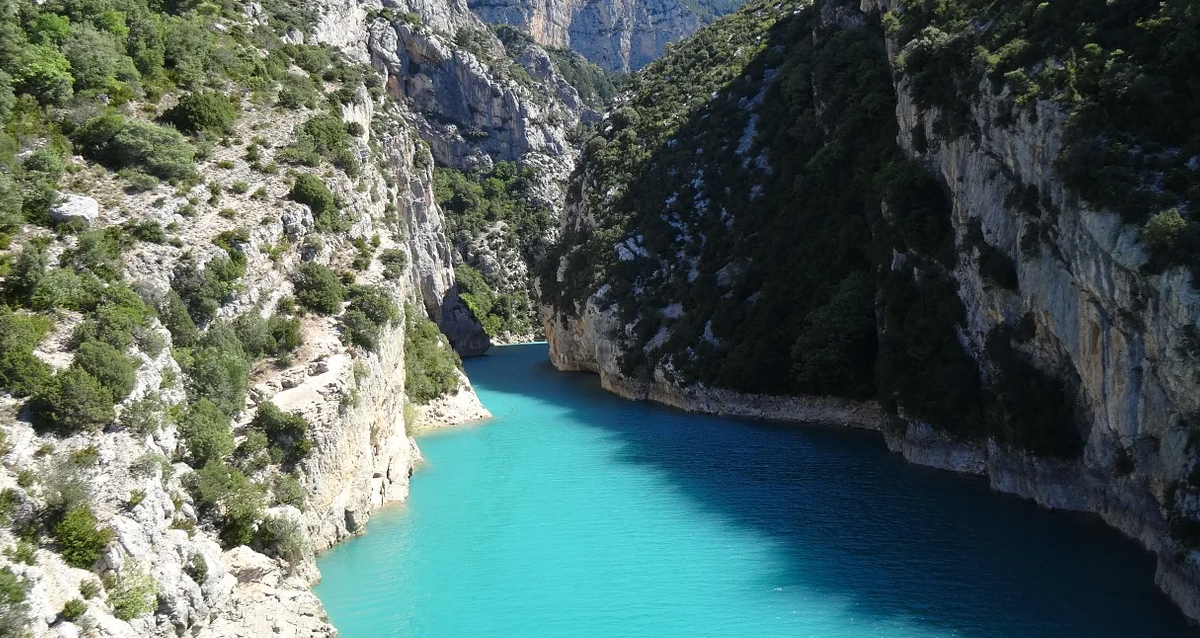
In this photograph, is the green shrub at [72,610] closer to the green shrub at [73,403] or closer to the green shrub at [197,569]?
the green shrub at [197,569]

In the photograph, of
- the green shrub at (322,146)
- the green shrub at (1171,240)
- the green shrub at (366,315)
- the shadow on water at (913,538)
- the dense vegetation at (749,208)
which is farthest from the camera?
the dense vegetation at (749,208)

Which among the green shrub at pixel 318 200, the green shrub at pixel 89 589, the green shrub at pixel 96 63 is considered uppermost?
the green shrub at pixel 96 63

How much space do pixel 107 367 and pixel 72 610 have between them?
22.3 ft

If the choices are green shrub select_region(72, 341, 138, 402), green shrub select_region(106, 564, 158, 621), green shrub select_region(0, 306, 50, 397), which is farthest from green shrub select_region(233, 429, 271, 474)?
green shrub select_region(106, 564, 158, 621)

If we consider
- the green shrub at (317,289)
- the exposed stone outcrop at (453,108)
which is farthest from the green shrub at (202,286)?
the exposed stone outcrop at (453,108)

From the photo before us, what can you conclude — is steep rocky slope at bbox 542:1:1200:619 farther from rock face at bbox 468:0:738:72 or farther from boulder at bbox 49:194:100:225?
rock face at bbox 468:0:738:72

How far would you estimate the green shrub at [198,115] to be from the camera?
115 ft

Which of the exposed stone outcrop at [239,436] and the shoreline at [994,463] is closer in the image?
the exposed stone outcrop at [239,436]

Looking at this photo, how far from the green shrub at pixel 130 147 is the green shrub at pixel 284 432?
10495 mm

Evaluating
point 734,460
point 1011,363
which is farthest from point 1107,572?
point 734,460

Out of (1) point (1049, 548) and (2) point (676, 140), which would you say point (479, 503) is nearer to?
(1) point (1049, 548)

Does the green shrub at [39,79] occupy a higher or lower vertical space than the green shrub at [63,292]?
higher

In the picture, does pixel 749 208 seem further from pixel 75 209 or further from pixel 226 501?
pixel 226 501

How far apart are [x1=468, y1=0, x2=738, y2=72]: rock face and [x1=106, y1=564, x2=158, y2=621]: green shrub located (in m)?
147
